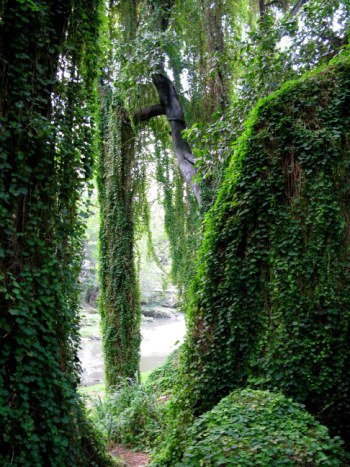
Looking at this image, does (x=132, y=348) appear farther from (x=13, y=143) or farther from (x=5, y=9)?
(x=5, y=9)

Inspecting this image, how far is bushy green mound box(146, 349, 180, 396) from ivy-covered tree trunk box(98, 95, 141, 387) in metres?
0.55

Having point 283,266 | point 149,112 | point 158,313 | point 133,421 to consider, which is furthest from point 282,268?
point 158,313

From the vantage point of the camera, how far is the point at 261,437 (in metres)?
3.06

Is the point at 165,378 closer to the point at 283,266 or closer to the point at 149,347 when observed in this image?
the point at 283,266

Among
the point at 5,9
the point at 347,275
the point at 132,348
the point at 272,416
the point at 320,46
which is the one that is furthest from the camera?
the point at 132,348

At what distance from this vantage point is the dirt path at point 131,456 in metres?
5.46

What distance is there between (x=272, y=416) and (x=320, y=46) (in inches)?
204

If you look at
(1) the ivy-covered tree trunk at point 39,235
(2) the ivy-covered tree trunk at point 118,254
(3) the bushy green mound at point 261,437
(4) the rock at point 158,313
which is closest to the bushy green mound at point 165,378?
(2) the ivy-covered tree trunk at point 118,254

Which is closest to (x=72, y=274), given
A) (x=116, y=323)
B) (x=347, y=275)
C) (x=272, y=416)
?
(x=272, y=416)

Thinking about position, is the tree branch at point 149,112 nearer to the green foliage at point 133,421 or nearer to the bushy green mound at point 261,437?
the green foliage at point 133,421

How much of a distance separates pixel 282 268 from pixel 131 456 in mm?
3473

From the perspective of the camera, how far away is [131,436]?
6.30 metres

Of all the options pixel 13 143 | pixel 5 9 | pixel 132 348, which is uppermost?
pixel 5 9

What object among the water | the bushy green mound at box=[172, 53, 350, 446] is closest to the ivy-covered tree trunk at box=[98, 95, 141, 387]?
the water
